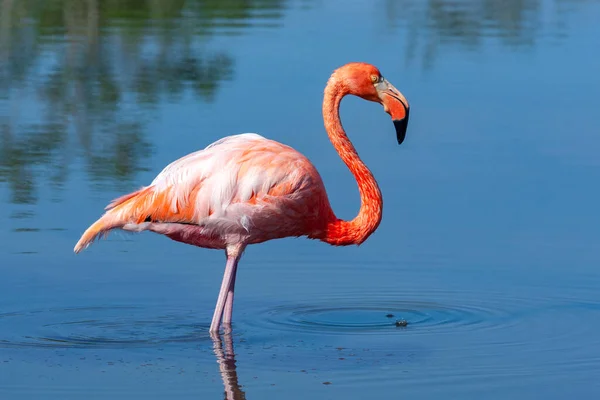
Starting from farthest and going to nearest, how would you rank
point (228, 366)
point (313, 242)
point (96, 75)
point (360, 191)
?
point (96, 75) → point (313, 242) → point (360, 191) → point (228, 366)

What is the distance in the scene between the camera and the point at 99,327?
6.48 m

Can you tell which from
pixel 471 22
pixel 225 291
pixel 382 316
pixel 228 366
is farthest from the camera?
pixel 471 22

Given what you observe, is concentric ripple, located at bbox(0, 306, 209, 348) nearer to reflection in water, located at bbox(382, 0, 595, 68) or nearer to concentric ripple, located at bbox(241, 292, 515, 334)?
concentric ripple, located at bbox(241, 292, 515, 334)

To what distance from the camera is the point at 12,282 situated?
7074mm

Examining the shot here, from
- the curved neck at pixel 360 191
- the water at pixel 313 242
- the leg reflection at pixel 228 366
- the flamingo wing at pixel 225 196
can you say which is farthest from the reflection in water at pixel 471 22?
the leg reflection at pixel 228 366

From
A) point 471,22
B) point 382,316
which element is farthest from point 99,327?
point 471,22

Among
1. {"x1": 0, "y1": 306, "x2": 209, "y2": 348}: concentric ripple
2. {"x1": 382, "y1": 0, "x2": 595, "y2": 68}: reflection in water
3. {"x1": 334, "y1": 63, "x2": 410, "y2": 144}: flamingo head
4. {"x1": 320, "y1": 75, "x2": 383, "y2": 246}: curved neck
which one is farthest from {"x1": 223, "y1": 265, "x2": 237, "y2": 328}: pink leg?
{"x1": 382, "y1": 0, "x2": 595, "y2": 68}: reflection in water

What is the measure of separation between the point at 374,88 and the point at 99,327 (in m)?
1.84

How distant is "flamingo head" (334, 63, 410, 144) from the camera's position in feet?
22.5

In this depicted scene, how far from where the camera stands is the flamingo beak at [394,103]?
6.89 m

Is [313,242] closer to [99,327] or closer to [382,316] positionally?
[382,316]

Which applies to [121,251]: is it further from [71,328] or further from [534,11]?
[534,11]

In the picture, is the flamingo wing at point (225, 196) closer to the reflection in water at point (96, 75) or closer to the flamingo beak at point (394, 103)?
the flamingo beak at point (394, 103)

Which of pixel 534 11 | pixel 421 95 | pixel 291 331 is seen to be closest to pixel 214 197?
pixel 291 331
